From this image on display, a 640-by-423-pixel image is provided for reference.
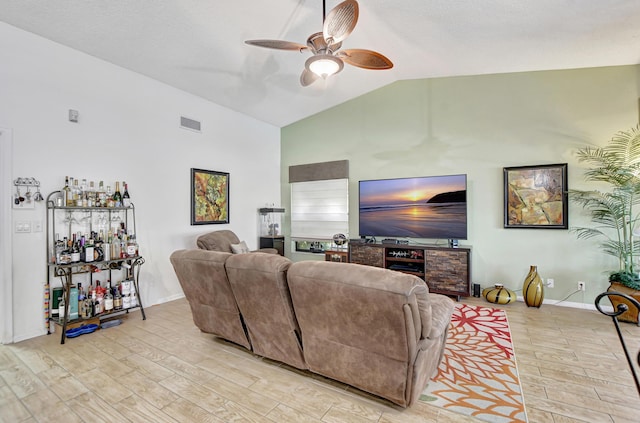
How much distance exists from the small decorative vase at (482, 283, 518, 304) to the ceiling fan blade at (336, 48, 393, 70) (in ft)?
10.6

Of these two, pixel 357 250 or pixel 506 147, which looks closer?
pixel 506 147

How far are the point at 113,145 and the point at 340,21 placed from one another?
10.2 ft

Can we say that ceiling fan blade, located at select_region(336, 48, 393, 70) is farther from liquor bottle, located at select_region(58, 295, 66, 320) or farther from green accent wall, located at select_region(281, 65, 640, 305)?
liquor bottle, located at select_region(58, 295, 66, 320)

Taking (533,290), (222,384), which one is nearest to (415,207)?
(533,290)

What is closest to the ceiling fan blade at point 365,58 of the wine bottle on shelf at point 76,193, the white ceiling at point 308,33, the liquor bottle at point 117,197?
the white ceiling at point 308,33

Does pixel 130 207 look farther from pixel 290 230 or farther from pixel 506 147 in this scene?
pixel 506 147

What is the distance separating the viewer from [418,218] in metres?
4.68

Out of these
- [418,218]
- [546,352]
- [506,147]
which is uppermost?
[506,147]

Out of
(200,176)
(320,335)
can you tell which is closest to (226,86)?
(200,176)

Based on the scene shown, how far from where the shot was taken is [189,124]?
4.57 metres

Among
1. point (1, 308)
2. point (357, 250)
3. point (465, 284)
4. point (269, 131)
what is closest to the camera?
point (1, 308)

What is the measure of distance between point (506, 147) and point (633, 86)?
1433 mm

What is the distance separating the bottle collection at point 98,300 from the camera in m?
3.15

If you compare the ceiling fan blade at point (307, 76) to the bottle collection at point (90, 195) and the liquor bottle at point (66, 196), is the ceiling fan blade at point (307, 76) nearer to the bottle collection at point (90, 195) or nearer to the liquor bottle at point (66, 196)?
the bottle collection at point (90, 195)
